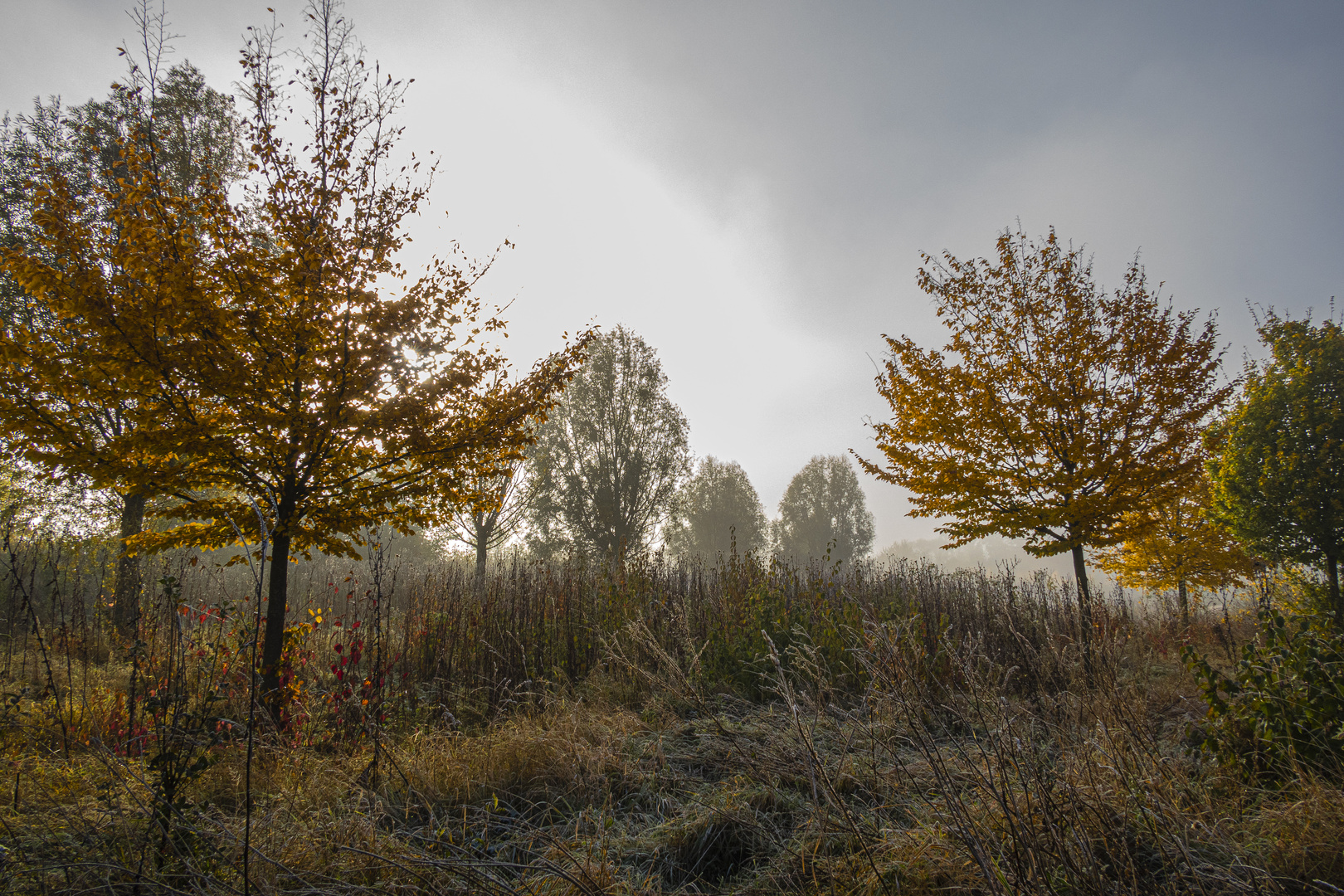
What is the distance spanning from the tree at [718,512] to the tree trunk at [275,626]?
32805mm

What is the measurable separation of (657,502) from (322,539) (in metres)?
14.0

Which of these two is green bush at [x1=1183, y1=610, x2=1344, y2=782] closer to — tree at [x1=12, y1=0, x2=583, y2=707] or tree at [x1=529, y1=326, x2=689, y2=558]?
tree at [x1=12, y1=0, x2=583, y2=707]

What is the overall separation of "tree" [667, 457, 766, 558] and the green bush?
33831mm

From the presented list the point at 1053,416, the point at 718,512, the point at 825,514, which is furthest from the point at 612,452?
the point at 825,514

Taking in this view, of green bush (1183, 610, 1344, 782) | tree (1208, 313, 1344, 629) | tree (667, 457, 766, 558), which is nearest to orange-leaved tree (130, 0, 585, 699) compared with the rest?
green bush (1183, 610, 1344, 782)

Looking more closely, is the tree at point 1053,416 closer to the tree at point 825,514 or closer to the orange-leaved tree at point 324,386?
the orange-leaved tree at point 324,386

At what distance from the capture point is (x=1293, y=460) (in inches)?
328

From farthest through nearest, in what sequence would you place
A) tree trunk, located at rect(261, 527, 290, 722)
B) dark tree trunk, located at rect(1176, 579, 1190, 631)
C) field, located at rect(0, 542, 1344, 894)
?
dark tree trunk, located at rect(1176, 579, 1190, 631), tree trunk, located at rect(261, 527, 290, 722), field, located at rect(0, 542, 1344, 894)

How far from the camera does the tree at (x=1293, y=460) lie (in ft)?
27.0

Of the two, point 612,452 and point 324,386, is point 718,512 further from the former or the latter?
point 324,386

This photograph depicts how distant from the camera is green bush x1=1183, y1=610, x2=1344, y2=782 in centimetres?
278

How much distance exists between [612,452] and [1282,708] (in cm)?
1580

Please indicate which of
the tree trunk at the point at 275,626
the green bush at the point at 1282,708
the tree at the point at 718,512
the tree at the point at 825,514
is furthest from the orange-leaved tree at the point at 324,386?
the tree at the point at 825,514

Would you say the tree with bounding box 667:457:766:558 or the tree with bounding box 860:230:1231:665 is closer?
the tree with bounding box 860:230:1231:665
